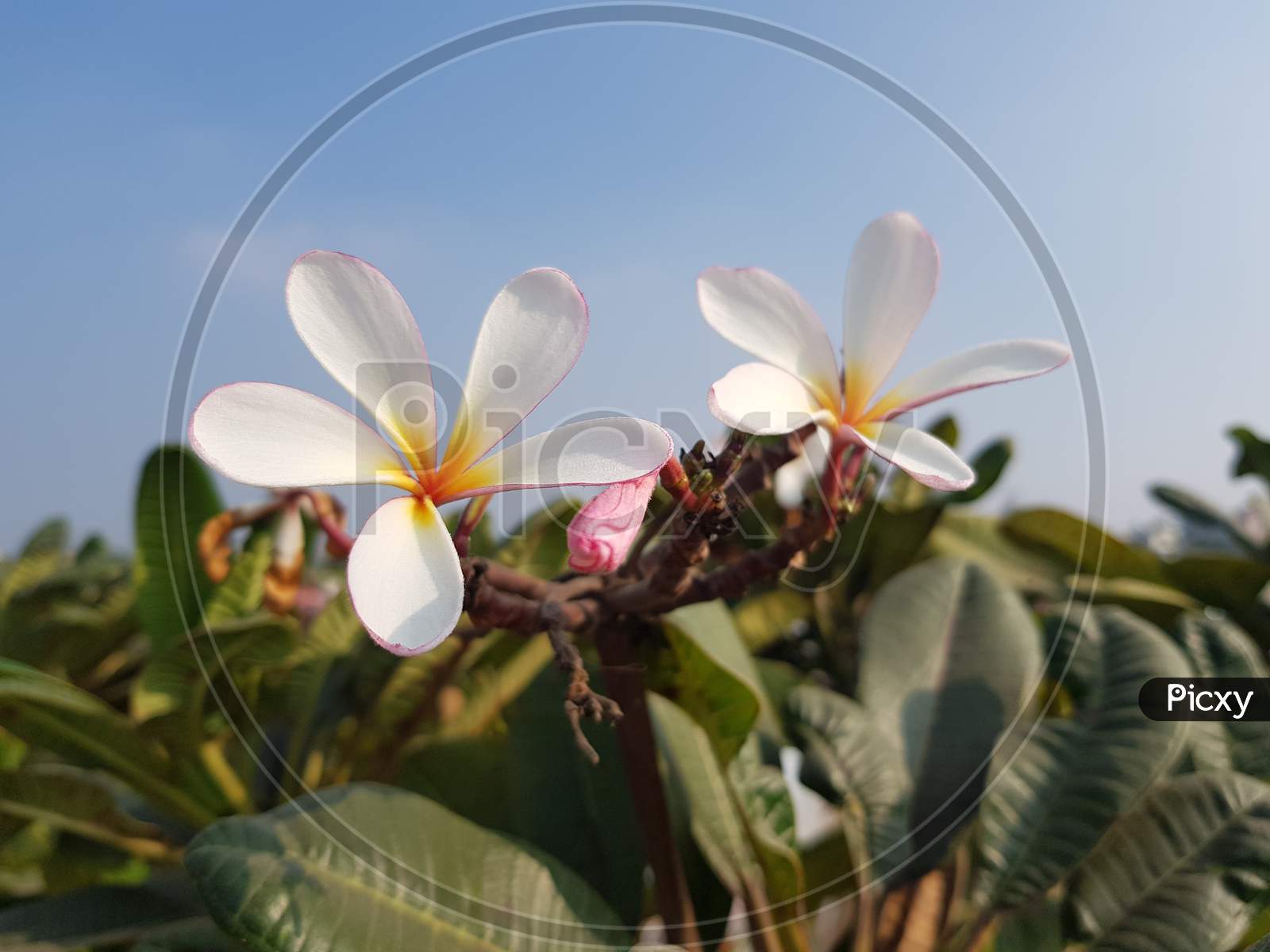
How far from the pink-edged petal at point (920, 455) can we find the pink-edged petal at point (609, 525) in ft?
0.48

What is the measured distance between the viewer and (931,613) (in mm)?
1253

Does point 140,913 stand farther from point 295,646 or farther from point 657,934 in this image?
point 657,934

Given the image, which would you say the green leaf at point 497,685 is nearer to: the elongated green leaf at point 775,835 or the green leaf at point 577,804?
the green leaf at point 577,804

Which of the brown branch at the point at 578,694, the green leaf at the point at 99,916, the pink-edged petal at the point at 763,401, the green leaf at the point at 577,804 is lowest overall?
the green leaf at the point at 99,916

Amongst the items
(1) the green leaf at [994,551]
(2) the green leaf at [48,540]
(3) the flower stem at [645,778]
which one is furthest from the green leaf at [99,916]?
(1) the green leaf at [994,551]

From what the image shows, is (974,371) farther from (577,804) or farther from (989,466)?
(989,466)

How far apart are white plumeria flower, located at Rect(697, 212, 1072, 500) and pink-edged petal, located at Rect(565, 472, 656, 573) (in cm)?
11

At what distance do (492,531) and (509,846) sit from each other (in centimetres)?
74

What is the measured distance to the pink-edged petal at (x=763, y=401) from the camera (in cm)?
49

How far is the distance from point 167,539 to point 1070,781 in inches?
44.5

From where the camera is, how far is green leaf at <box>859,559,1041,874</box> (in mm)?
1046

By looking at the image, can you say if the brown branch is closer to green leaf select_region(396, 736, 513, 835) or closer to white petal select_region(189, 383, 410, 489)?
white petal select_region(189, 383, 410, 489)

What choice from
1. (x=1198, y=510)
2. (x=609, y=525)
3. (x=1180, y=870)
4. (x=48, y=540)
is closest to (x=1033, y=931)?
(x=1180, y=870)

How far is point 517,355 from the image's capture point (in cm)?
50
